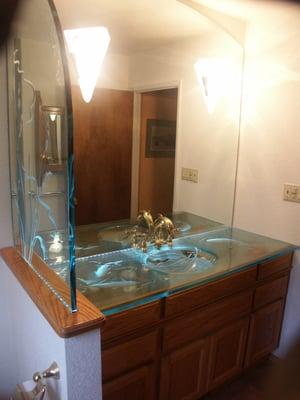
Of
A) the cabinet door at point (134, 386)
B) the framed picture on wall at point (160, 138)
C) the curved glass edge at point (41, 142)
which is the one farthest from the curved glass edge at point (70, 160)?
the framed picture on wall at point (160, 138)

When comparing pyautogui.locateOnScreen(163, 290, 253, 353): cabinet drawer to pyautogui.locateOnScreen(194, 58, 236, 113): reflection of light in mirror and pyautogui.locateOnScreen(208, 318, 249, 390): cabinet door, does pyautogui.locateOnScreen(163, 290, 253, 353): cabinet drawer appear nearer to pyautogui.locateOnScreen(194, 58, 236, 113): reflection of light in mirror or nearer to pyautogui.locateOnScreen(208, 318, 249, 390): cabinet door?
pyautogui.locateOnScreen(208, 318, 249, 390): cabinet door

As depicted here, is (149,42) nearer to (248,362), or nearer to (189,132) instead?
(189,132)

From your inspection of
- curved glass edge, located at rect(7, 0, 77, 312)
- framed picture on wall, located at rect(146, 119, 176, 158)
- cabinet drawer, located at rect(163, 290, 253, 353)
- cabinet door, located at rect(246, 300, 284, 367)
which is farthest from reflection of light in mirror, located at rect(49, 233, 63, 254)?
cabinet door, located at rect(246, 300, 284, 367)

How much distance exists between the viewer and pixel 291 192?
6.09 ft

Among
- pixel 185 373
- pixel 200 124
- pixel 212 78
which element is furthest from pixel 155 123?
pixel 185 373

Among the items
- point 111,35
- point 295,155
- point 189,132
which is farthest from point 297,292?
point 111,35

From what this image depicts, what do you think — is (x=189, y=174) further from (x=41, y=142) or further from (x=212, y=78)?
(x=41, y=142)

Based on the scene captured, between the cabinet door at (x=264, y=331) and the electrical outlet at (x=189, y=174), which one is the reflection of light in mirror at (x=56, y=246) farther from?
the cabinet door at (x=264, y=331)

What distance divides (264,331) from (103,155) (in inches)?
54.8

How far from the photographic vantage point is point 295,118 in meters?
1.81

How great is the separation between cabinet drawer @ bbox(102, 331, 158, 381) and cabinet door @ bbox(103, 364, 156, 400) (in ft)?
0.10

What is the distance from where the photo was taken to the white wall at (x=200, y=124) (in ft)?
5.85

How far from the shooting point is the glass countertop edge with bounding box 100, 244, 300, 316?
1151 mm

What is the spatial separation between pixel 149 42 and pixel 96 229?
102 cm
